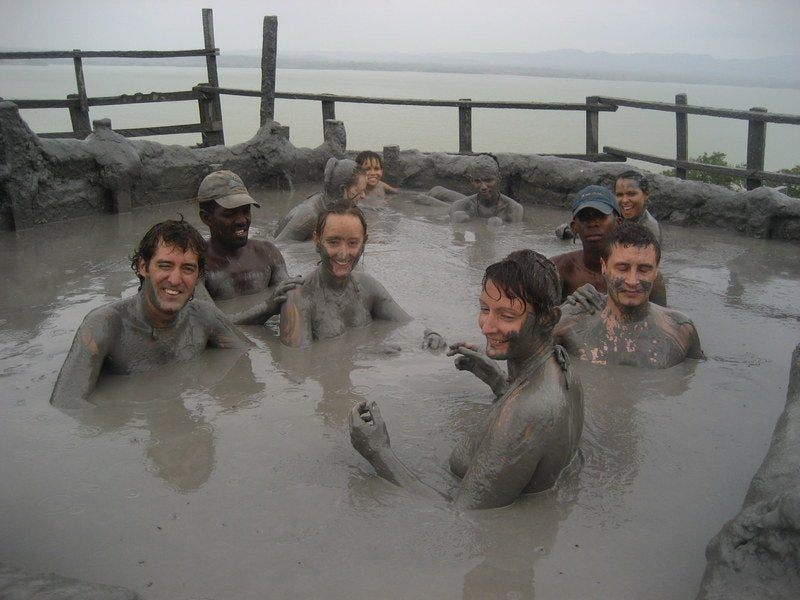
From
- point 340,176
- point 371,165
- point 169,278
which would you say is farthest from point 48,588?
point 371,165

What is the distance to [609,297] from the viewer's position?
4914 millimetres

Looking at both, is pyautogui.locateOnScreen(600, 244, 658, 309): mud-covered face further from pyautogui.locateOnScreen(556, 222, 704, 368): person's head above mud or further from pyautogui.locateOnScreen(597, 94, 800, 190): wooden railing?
pyautogui.locateOnScreen(597, 94, 800, 190): wooden railing

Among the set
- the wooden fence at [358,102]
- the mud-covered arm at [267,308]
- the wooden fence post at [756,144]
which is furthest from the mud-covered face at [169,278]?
the wooden fence post at [756,144]

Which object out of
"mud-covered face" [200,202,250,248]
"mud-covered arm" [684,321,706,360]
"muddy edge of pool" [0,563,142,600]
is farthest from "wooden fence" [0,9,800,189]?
"muddy edge of pool" [0,563,142,600]

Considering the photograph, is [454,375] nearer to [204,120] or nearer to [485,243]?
[485,243]

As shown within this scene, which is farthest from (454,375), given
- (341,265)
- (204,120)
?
(204,120)

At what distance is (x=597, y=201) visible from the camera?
557cm

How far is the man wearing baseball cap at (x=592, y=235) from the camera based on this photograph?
5574mm

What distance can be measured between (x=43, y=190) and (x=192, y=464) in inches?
235

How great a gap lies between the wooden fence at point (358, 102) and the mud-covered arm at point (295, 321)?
5645mm

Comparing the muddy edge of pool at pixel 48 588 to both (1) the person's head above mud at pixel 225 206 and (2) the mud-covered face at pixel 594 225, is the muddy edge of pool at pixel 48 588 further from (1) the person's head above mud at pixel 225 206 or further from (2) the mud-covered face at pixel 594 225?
(2) the mud-covered face at pixel 594 225

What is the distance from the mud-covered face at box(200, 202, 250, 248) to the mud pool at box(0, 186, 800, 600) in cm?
85

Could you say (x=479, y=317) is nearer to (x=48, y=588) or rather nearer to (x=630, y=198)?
(x=48, y=588)

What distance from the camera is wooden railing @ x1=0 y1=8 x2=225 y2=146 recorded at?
11.3 metres
